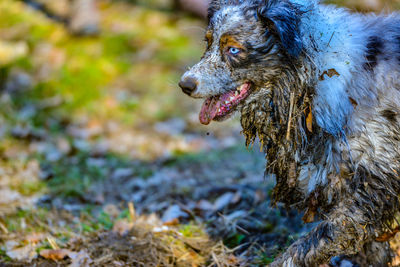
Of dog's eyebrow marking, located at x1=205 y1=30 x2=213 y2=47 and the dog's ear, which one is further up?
the dog's ear

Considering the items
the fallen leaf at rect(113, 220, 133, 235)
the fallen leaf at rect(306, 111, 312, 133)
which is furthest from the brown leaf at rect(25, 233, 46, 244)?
the fallen leaf at rect(306, 111, 312, 133)

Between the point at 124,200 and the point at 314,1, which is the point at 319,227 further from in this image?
the point at 124,200

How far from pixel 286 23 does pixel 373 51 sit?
0.52 m

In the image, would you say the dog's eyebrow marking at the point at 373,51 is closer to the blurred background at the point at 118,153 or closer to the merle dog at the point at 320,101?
the merle dog at the point at 320,101

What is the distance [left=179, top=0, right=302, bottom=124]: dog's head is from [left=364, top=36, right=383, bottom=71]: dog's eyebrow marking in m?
0.39

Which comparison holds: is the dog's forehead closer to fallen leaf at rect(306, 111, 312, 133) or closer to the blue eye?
the blue eye

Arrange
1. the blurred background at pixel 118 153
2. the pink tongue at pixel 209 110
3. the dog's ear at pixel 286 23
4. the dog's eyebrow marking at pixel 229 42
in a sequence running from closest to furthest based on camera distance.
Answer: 1. the dog's ear at pixel 286 23
2. the dog's eyebrow marking at pixel 229 42
3. the pink tongue at pixel 209 110
4. the blurred background at pixel 118 153

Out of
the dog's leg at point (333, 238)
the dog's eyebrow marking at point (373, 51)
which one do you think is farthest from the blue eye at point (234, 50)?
the dog's leg at point (333, 238)

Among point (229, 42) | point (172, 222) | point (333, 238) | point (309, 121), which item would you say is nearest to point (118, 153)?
point (172, 222)

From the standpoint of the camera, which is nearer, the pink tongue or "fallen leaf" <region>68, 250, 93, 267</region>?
the pink tongue

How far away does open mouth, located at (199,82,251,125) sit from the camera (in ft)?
8.45

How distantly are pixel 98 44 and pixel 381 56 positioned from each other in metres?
5.45

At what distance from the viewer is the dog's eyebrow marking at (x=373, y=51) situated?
2400 mm

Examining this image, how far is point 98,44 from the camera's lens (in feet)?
23.3
